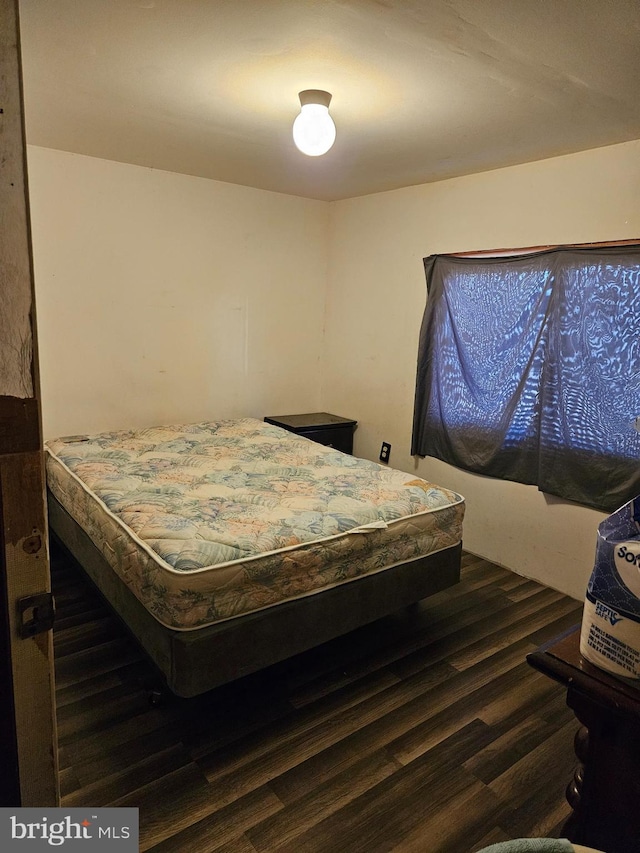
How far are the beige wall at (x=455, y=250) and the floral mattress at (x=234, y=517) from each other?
0.81 metres

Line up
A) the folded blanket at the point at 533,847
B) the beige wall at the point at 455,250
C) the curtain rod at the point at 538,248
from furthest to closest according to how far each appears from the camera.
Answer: the beige wall at the point at 455,250 → the curtain rod at the point at 538,248 → the folded blanket at the point at 533,847

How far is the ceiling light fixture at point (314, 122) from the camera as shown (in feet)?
6.81

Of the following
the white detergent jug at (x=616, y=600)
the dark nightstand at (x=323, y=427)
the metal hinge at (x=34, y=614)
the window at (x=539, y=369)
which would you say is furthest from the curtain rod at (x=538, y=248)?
the metal hinge at (x=34, y=614)

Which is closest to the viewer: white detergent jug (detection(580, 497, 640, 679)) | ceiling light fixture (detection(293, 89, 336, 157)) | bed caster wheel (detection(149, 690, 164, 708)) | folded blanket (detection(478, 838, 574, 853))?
folded blanket (detection(478, 838, 574, 853))

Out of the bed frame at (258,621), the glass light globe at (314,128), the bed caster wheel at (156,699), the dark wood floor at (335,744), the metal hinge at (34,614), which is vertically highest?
the glass light globe at (314,128)

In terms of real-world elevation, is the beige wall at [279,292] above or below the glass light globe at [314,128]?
below

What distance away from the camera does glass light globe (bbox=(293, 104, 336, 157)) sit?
82.2 inches

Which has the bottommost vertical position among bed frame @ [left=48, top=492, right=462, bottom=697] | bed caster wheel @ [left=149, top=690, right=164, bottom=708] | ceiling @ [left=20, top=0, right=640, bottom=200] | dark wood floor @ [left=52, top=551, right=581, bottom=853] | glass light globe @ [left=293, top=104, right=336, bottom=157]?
dark wood floor @ [left=52, top=551, right=581, bottom=853]

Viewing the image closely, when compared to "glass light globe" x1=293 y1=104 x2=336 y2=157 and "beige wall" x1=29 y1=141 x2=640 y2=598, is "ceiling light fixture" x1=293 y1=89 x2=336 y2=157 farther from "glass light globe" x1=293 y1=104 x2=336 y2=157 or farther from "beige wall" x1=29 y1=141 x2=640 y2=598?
"beige wall" x1=29 y1=141 x2=640 y2=598

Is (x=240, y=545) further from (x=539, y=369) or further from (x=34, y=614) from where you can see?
(x=539, y=369)

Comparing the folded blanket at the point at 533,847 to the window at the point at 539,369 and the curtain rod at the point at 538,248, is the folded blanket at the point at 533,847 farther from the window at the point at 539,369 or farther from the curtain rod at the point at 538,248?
the curtain rod at the point at 538,248

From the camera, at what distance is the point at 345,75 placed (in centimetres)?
192

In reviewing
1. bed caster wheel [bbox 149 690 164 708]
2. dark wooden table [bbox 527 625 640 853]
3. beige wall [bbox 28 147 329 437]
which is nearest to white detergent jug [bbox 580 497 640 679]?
dark wooden table [bbox 527 625 640 853]

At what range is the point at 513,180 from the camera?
Result: 302 cm
